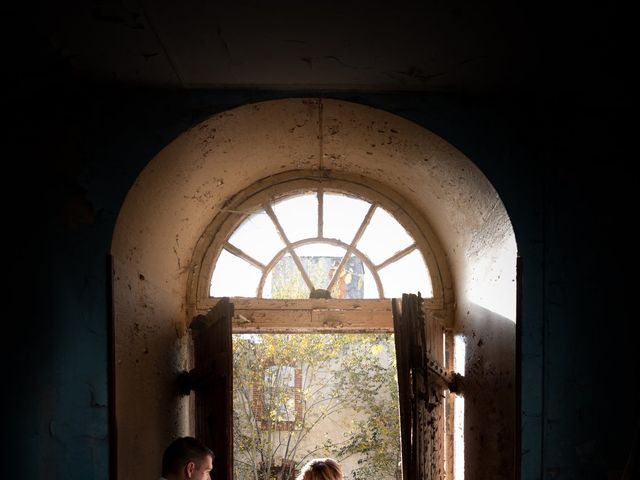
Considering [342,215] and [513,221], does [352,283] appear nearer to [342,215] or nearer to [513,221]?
[342,215]

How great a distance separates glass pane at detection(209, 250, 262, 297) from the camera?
13.2ft

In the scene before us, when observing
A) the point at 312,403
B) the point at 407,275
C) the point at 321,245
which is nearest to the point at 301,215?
the point at 321,245

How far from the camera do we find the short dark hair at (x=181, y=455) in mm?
2741

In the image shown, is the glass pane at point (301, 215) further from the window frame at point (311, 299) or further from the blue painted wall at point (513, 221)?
the blue painted wall at point (513, 221)

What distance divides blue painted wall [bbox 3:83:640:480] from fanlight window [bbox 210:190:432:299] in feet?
4.56

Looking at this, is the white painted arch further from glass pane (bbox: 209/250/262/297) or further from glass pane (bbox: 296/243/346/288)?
glass pane (bbox: 296/243/346/288)

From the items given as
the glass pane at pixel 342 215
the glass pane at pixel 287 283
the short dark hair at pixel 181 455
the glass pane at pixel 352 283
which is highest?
the glass pane at pixel 287 283

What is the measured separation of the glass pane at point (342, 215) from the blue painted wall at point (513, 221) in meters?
1.46

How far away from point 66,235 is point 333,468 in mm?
1886

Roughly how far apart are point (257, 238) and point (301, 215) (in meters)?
0.35

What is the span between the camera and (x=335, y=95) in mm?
2701

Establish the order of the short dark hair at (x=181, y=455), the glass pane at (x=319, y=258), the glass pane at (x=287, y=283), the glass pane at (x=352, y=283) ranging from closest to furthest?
1. the short dark hair at (x=181, y=455)
2. the glass pane at (x=319, y=258)
3. the glass pane at (x=352, y=283)
4. the glass pane at (x=287, y=283)

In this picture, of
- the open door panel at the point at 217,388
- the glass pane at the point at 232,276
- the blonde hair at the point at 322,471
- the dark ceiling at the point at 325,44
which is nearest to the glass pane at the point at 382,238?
the glass pane at the point at 232,276

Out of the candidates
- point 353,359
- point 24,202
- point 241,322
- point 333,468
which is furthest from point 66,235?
point 353,359
